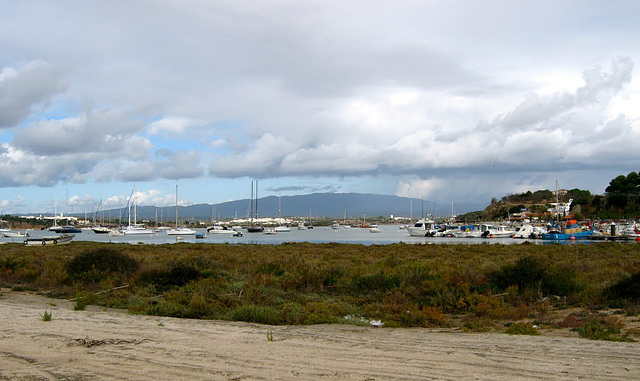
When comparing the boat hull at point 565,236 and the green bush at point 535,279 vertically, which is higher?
the green bush at point 535,279

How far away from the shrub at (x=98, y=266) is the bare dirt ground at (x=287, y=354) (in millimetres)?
8533

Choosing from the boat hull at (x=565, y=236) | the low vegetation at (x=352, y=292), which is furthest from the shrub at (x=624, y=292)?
the boat hull at (x=565, y=236)

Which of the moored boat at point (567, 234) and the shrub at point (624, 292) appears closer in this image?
the shrub at point (624, 292)

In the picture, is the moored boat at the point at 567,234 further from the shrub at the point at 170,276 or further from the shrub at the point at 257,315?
the shrub at the point at 257,315

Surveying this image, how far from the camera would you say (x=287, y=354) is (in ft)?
30.5

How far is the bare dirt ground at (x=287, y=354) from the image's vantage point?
8016 millimetres

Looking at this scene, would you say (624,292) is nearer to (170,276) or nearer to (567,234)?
(170,276)

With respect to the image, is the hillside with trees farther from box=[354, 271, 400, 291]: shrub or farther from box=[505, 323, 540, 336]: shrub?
box=[505, 323, 540, 336]: shrub

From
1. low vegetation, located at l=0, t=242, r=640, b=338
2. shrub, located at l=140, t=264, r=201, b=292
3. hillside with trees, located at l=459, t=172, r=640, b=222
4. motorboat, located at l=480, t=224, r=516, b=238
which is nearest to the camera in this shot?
low vegetation, located at l=0, t=242, r=640, b=338

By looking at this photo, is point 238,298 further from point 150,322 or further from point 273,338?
point 273,338

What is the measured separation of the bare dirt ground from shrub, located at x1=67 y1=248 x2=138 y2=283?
8533mm

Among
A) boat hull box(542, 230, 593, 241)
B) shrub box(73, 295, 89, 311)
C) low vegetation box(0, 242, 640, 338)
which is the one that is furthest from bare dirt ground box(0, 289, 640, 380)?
boat hull box(542, 230, 593, 241)

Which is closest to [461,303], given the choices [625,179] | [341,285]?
[341,285]

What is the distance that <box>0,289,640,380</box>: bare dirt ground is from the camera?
802 centimetres
